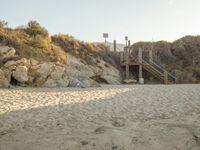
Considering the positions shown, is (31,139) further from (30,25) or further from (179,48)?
(179,48)

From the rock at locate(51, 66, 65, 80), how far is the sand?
239 inches

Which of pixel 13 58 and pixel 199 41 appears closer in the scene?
pixel 13 58

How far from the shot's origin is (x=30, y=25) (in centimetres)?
2145

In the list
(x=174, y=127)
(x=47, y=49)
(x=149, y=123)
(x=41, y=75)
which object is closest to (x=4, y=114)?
(x=149, y=123)

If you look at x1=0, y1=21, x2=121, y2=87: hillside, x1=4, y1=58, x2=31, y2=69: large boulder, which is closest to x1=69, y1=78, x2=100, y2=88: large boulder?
x1=0, y1=21, x2=121, y2=87: hillside

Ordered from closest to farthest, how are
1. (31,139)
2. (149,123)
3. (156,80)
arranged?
(31,139), (149,123), (156,80)

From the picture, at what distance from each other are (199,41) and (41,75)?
16791 millimetres

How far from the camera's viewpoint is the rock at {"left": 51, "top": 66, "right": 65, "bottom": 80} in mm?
16477

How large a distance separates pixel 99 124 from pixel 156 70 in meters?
15.7

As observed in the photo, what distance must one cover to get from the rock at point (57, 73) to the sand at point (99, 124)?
6.08 meters

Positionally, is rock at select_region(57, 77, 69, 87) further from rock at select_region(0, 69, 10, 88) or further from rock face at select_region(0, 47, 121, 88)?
rock at select_region(0, 69, 10, 88)

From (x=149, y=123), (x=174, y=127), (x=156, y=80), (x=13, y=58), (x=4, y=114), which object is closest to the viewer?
(x=174, y=127)

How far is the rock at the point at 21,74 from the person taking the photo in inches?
594

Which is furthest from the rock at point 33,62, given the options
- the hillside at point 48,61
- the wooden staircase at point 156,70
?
the wooden staircase at point 156,70
